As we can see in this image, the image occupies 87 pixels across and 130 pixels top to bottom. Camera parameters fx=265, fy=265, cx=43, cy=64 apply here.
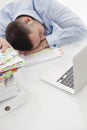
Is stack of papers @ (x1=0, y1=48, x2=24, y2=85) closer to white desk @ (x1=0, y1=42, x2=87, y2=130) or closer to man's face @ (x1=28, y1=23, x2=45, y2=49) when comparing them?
white desk @ (x1=0, y1=42, x2=87, y2=130)

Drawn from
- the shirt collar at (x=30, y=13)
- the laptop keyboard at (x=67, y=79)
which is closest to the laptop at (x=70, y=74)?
the laptop keyboard at (x=67, y=79)

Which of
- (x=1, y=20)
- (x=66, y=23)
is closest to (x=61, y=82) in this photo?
(x=66, y=23)

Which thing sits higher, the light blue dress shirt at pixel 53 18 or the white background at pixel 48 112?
the light blue dress shirt at pixel 53 18

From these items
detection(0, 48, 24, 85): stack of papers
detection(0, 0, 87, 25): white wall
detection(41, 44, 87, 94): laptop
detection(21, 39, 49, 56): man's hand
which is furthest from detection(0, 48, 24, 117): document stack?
detection(0, 0, 87, 25): white wall

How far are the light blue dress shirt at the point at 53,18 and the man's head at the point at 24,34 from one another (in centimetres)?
7

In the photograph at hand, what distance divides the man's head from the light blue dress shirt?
7 centimetres

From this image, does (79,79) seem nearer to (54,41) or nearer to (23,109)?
(23,109)

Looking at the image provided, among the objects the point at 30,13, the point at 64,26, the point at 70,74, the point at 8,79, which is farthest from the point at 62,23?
the point at 8,79

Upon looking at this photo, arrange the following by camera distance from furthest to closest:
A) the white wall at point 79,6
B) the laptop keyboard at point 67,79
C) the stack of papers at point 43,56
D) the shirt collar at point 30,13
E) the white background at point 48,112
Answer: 1. the white wall at point 79,6
2. the shirt collar at point 30,13
3. the stack of papers at point 43,56
4. the laptop keyboard at point 67,79
5. the white background at point 48,112

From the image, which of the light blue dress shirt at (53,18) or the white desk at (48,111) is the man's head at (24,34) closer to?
the light blue dress shirt at (53,18)

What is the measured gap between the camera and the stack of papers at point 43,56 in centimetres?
107

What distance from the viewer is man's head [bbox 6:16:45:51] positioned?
1.07 metres

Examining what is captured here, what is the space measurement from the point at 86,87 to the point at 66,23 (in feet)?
1.29

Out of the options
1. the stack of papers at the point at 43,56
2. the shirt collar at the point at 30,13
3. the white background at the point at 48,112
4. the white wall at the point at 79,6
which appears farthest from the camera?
the white wall at the point at 79,6
